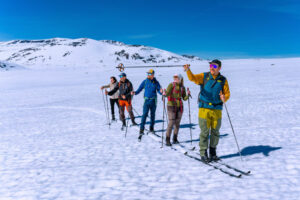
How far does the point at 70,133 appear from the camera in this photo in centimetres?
1060

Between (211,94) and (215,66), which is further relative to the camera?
(211,94)

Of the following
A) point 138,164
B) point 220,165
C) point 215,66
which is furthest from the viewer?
point 138,164

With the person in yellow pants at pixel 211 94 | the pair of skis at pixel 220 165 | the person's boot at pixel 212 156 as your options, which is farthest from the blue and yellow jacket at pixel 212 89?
the pair of skis at pixel 220 165

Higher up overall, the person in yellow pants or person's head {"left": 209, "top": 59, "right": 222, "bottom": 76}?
person's head {"left": 209, "top": 59, "right": 222, "bottom": 76}

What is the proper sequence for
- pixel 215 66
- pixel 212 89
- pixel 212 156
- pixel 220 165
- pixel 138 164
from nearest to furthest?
pixel 215 66 < pixel 212 89 < pixel 220 165 < pixel 212 156 < pixel 138 164

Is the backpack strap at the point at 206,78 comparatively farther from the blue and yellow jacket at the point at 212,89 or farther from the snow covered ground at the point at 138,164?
the snow covered ground at the point at 138,164

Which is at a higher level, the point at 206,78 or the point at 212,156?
the point at 206,78

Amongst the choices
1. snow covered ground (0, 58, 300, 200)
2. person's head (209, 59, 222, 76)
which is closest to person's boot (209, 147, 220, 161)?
snow covered ground (0, 58, 300, 200)

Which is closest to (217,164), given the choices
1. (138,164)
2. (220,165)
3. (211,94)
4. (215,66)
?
(220,165)

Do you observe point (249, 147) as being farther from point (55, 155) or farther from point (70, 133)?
point (70, 133)

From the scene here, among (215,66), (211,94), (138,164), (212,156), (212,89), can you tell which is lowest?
(138,164)

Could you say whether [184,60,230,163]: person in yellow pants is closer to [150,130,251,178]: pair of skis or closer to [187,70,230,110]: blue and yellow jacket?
[187,70,230,110]: blue and yellow jacket

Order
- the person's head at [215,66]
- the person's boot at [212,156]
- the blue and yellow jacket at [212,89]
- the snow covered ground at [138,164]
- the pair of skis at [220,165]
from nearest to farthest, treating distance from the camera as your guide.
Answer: the snow covered ground at [138,164] < the pair of skis at [220,165] < the person's head at [215,66] < the blue and yellow jacket at [212,89] < the person's boot at [212,156]

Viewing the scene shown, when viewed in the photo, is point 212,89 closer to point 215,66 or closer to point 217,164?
point 215,66
